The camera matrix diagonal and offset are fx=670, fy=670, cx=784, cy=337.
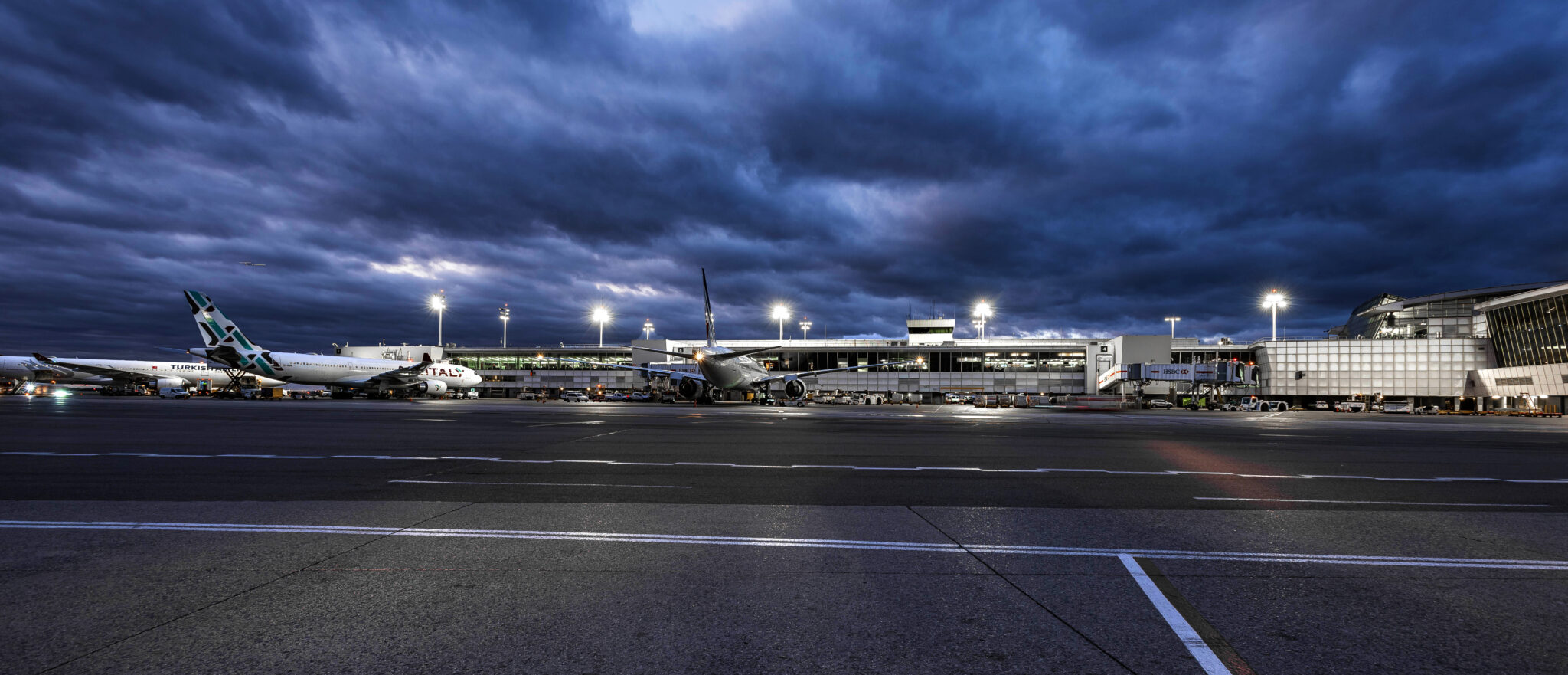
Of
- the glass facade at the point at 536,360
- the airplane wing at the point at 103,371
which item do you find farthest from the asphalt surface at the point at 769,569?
the glass facade at the point at 536,360

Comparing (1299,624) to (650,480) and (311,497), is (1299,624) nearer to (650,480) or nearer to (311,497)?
(650,480)

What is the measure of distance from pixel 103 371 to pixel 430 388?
38928mm

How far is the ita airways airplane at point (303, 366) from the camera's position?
60.3 metres

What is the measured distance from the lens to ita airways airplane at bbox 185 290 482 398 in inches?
2373

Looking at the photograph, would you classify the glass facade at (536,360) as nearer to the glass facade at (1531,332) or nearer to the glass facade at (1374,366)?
the glass facade at (1374,366)

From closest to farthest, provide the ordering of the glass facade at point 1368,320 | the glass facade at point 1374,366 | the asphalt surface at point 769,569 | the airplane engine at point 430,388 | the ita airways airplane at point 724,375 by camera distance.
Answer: the asphalt surface at point 769,569 → the ita airways airplane at point 724,375 → the airplane engine at point 430,388 → the glass facade at point 1374,366 → the glass facade at point 1368,320

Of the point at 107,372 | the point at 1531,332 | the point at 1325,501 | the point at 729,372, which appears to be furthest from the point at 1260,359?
the point at 107,372

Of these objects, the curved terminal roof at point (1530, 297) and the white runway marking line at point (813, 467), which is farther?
the curved terminal roof at point (1530, 297)

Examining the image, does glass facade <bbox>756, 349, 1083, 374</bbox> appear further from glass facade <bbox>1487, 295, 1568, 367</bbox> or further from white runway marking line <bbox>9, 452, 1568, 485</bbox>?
white runway marking line <bbox>9, 452, 1568, 485</bbox>

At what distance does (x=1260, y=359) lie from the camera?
9325cm

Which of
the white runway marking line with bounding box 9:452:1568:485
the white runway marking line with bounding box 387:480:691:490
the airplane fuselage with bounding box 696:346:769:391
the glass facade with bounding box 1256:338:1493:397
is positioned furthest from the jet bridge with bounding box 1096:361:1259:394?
the white runway marking line with bounding box 387:480:691:490

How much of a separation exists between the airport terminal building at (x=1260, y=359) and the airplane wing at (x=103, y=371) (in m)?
40.4

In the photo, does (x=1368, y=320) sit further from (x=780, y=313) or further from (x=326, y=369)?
(x=326, y=369)

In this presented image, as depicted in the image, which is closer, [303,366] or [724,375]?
[724,375]
